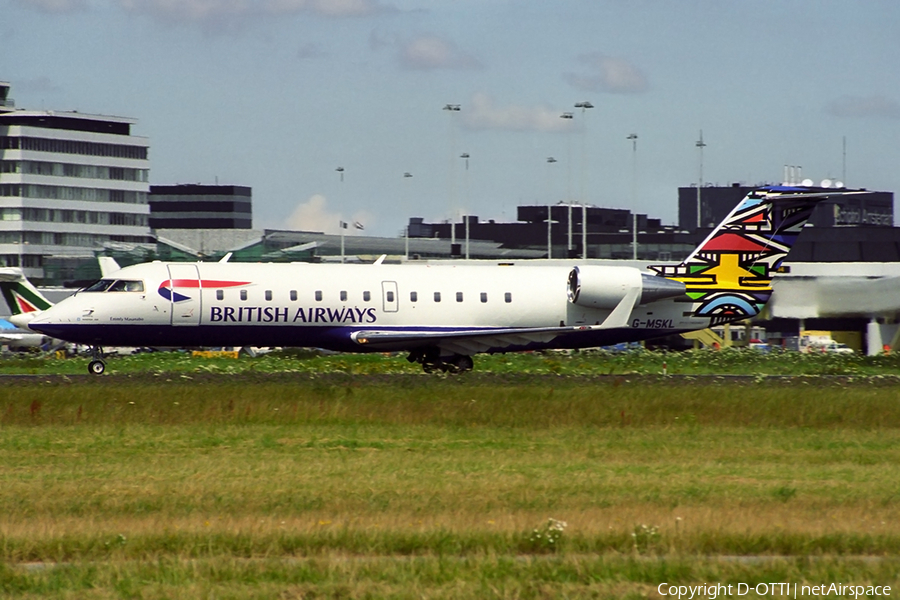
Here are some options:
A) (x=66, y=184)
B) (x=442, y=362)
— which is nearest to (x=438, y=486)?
(x=442, y=362)

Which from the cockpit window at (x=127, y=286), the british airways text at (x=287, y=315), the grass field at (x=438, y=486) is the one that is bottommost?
the grass field at (x=438, y=486)

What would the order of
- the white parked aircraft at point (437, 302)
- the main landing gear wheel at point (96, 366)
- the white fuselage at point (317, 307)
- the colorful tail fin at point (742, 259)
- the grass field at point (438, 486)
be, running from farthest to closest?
the colorful tail fin at point (742, 259), the white parked aircraft at point (437, 302), the white fuselage at point (317, 307), the main landing gear wheel at point (96, 366), the grass field at point (438, 486)

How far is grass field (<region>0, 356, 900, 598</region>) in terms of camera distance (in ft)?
35.5

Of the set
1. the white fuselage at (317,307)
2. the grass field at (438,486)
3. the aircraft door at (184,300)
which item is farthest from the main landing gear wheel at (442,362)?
the grass field at (438,486)

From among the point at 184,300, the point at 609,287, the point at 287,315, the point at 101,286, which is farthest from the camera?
the point at 609,287

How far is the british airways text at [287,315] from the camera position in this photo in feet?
110

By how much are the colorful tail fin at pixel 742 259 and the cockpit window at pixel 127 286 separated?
15.7m

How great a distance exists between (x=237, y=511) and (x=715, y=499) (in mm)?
5883

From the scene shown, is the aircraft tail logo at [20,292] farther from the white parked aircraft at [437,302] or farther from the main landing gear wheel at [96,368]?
the main landing gear wheel at [96,368]

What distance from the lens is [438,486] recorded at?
52.5 ft

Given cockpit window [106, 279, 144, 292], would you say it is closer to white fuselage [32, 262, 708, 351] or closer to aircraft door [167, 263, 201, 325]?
white fuselage [32, 262, 708, 351]

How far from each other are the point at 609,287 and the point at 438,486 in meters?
20.8

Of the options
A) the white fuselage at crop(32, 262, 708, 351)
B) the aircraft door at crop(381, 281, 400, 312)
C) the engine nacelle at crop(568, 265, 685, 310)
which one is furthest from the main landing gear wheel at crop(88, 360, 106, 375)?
the engine nacelle at crop(568, 265, 685, 310)

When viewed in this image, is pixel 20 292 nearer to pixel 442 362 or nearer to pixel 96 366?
pixel 96 366
